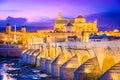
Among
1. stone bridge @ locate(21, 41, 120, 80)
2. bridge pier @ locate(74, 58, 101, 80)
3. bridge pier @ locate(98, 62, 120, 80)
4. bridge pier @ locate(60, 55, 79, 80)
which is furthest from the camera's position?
bridge pier @ locate(60, 55, 79, 80)

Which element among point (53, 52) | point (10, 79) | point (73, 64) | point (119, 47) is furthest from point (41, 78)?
point (119, 47)

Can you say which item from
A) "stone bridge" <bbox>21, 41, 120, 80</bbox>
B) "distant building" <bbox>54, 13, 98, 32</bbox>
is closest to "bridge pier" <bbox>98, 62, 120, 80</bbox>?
"stone bridge" <bbox>21, 41, 120, 80</bbox>

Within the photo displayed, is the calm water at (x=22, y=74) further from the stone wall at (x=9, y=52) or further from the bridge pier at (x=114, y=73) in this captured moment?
the stone wall at (x=9, y=52)

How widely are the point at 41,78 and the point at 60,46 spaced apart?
4966mm

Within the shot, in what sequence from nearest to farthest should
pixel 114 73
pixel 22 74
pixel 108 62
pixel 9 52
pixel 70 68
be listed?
pixel 114 73
pixel 108 62
pixel 70 68
pixel 22 74
pixel 9 52

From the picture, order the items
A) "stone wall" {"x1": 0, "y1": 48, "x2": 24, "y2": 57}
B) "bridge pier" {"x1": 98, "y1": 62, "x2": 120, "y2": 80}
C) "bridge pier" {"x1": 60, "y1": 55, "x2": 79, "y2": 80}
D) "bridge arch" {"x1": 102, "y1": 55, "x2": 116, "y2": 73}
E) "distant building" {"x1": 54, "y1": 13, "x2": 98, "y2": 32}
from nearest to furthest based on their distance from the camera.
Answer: "bridge pier" {"x1": 98, "y1": 62, "x2": 120, "y2": 80}, "bridge arch" {"x1": 102, "y1": 55, "x2": 116, "y2": 73}, "bridge pier" {"x1": 60, "y1": 55, "x2": 79, "y2": 80}, "stone wall" {"x1": 0, "y1": 48, "x2": 24, "y2": 57}, "distant building" {"x1": 54, "y1": 13, "x2": 98, "y2": 32}

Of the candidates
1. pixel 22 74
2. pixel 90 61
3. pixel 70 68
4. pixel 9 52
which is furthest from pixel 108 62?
pixel 9 52

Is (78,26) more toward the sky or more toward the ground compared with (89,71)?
more toward the sky

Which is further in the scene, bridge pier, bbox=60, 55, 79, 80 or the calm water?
the calm water

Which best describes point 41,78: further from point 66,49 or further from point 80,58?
point 80,58

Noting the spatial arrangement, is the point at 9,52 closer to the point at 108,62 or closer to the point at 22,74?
the point at 22,74

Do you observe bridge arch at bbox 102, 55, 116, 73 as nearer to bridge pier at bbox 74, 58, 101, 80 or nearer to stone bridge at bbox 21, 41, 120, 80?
stone bridge at bbox 21, 41, 120, 80

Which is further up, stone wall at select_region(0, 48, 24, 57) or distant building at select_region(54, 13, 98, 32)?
distant building at select_region(54, 13, 98, 32)


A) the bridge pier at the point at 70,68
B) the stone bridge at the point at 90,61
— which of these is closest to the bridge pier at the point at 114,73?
the stone bridge at the point at 90,61
